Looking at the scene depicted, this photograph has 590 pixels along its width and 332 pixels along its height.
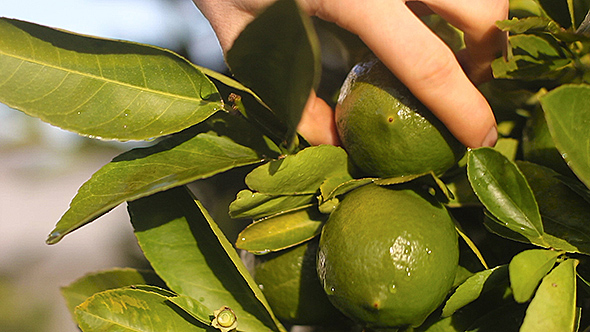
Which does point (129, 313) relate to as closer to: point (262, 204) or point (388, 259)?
point (262, 204)

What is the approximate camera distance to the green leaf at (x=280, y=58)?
37 cm

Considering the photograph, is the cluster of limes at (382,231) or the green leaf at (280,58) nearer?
the green leaf at (280,58)

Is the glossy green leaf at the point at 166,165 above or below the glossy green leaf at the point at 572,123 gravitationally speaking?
above

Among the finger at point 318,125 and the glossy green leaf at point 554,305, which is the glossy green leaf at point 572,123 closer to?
the glossy green leaf at point 554,305

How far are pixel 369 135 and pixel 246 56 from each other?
167 millimetres

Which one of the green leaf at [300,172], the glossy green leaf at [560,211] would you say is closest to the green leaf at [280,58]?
the green leaf at [300,172]

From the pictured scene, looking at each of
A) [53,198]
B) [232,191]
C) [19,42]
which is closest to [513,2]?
[232,191]

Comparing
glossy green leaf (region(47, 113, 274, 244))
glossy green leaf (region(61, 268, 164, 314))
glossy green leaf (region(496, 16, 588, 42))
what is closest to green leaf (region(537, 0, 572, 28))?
glossy green leaf (region(496, 16, 588, 42))

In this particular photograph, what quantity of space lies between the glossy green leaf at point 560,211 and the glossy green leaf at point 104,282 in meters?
0.51

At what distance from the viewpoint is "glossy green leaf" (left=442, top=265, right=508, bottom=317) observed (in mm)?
488

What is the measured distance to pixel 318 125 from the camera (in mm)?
598

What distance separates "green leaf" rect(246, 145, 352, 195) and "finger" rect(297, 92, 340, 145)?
40 mm

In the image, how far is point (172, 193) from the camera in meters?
0.62

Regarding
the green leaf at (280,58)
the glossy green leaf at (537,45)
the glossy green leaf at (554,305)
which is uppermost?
the green leaf at (280,58)
